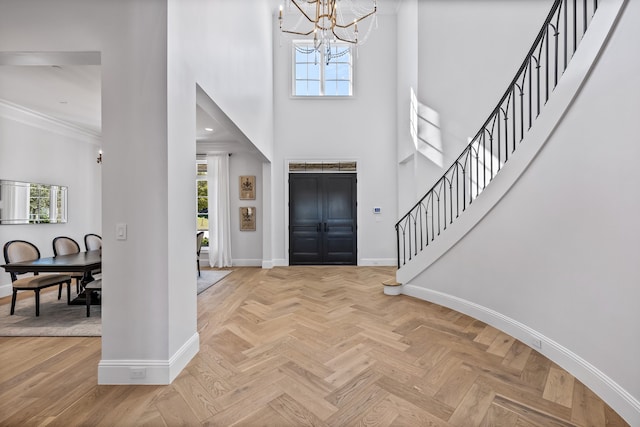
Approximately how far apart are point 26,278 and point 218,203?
11.5ft

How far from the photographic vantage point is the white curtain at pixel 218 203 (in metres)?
6.64

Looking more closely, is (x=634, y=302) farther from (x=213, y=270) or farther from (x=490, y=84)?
(x=213, y=270)

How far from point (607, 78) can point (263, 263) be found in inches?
237

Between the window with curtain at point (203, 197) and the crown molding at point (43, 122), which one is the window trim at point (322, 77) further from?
the crown molding at point (43, 122)

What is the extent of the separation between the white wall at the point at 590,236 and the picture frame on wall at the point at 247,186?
207 inches

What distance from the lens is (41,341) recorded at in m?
2.85

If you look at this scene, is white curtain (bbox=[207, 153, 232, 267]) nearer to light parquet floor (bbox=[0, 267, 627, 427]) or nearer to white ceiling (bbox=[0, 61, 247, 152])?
white ceiling (bbox=[0, 61, 247, 152])

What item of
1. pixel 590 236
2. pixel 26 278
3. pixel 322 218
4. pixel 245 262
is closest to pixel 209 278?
pixel 245 262

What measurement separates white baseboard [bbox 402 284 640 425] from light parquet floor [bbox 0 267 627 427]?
A: 0.20 feet

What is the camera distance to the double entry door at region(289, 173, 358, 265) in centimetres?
686

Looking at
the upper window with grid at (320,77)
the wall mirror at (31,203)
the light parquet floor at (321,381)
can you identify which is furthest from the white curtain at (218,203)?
the light parquet floor at (321,381)

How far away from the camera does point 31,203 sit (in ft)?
16.1

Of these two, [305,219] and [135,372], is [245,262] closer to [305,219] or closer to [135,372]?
[305,219]

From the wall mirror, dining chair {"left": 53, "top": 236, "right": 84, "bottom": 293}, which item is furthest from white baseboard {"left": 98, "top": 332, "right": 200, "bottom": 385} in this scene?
the wall mirror
